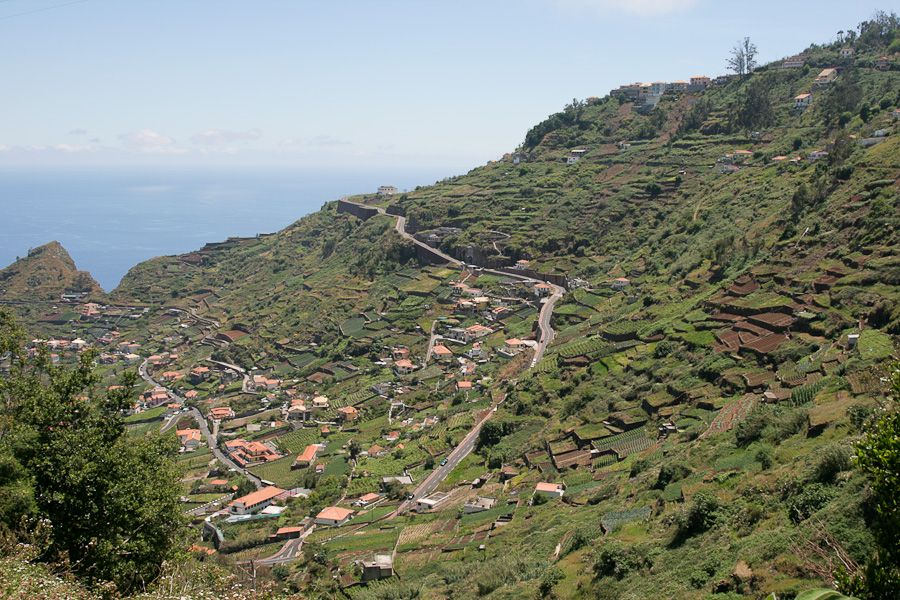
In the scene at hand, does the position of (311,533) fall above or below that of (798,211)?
below

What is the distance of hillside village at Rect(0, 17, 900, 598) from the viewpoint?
633 inches

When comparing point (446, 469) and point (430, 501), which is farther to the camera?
point (446, 469)

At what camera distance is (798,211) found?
3378 centimetres

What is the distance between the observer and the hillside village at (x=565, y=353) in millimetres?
16078

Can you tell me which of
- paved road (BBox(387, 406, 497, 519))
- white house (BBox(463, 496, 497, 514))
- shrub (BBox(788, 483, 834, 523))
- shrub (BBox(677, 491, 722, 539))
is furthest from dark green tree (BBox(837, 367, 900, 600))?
paved road (BBox(387, 406, 497, 519))

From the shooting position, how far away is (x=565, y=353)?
33.5 metres

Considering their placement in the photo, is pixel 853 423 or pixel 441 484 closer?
pixel 853 423

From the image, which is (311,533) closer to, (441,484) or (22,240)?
(441,484)

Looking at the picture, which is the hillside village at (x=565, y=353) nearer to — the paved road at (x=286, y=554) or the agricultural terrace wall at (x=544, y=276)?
the paved road at (x=286, y=554)

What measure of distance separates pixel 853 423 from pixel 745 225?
2787 cm

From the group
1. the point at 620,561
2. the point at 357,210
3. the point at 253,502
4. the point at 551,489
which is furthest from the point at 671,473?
the point at 357,210

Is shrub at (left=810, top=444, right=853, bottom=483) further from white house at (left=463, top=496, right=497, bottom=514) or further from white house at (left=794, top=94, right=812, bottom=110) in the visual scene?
white house at (left=794, top=94, right=812, bottom=110)

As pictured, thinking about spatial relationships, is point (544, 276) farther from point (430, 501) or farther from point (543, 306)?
point (430, 501)

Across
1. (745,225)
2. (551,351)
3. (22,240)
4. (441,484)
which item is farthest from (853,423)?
(22,240)
